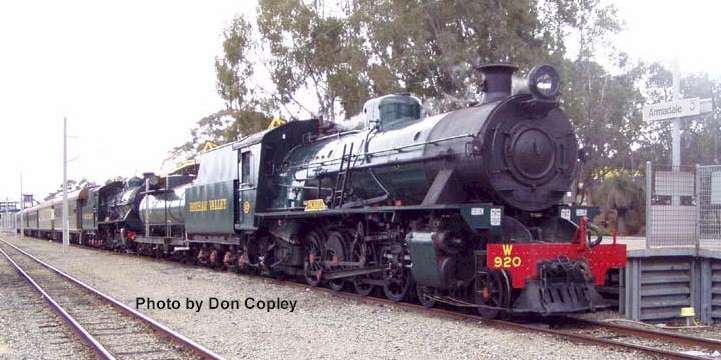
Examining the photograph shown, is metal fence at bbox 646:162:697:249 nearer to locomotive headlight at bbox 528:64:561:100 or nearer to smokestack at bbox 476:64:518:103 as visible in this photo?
locomotive headlight at bbox 528:64:561:100

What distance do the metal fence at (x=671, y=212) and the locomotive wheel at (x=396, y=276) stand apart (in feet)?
12.9

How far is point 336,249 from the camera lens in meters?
13.8

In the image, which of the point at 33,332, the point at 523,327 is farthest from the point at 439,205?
the point at 33,332

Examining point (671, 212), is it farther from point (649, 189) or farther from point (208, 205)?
point (208, 205)

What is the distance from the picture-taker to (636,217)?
106 feet

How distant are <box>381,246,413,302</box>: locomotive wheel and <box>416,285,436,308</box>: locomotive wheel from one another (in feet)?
1.07

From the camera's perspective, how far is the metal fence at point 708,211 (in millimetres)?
11242

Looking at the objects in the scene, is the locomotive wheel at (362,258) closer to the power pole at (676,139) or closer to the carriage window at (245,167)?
the carriage window at (245,167)

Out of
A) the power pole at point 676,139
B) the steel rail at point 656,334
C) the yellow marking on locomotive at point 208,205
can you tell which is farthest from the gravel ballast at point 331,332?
the power pole at point 676,139

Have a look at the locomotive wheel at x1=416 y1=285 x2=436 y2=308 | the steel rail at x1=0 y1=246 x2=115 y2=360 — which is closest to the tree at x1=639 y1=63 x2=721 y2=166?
the locomotive wheel at x1=416 y1=285 x2=436 y2=308

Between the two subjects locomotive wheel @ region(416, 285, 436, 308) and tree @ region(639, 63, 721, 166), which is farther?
tree @ region(639, 63, 721, 166)

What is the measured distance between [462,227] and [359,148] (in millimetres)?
3407

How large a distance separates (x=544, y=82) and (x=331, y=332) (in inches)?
192

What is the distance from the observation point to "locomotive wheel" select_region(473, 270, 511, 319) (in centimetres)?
995
